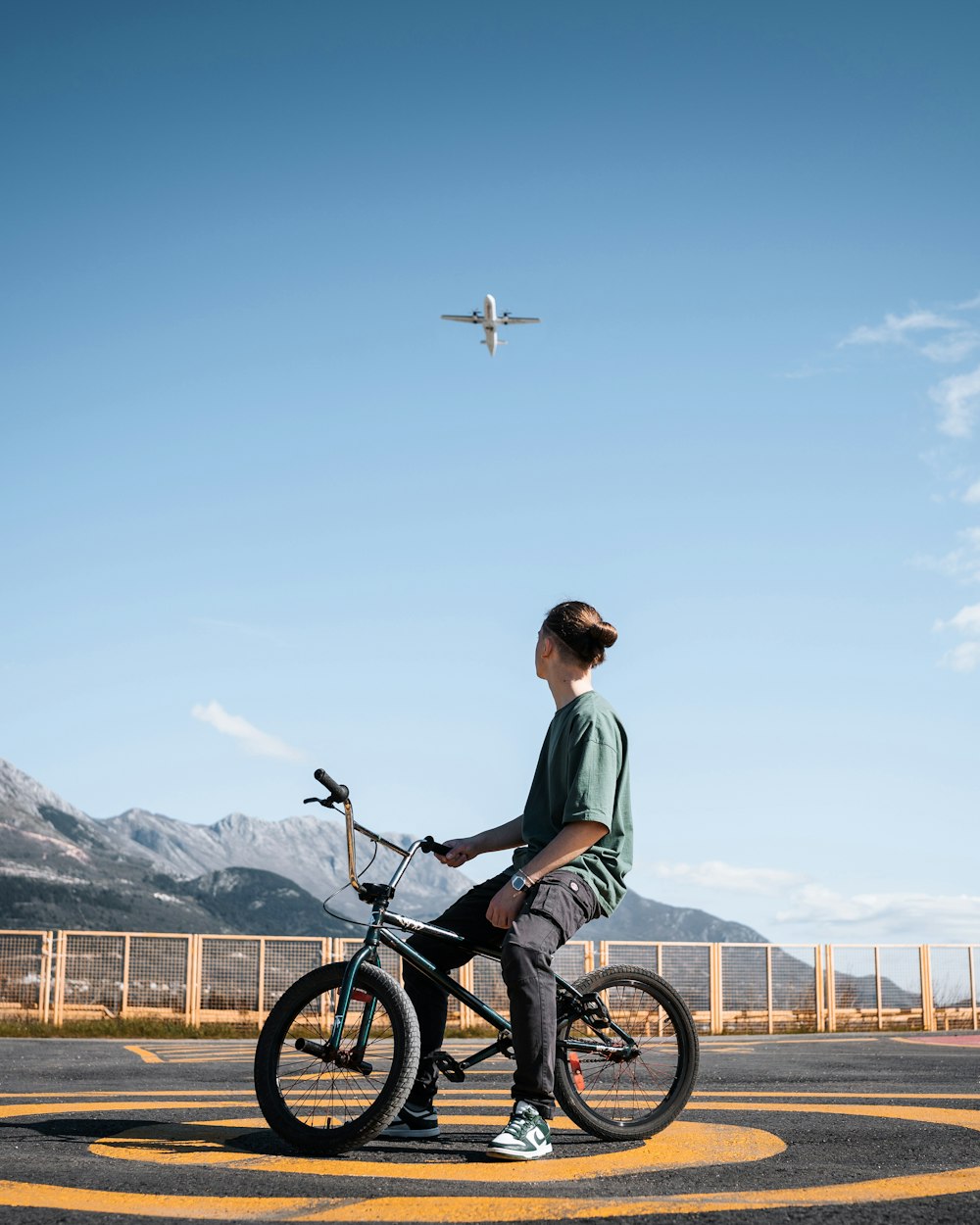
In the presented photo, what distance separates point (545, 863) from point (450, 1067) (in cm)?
74

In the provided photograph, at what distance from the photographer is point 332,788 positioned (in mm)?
4137

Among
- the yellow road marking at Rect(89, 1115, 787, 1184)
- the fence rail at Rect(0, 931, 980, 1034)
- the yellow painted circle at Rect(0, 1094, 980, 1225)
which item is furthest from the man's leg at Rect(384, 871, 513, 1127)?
the fence rail at Rect(0, 931, 980, 1034)

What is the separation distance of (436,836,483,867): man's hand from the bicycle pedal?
2.10 ft

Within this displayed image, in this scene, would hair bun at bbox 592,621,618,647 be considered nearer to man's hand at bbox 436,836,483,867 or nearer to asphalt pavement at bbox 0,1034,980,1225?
man's hand at bbox 436,836,483,867

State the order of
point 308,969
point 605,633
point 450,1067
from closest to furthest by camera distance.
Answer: point 450,1067 → point 605,633 → point 308,969

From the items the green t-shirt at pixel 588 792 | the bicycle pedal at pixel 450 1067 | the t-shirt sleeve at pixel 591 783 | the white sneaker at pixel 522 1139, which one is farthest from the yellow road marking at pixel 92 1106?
the t-shirt sleeve at pixel 591 783

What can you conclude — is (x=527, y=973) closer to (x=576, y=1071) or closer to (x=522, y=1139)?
(x=522, y=1139)

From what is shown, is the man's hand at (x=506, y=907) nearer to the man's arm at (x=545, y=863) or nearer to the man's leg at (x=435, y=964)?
the man's arm at (x=545, y=863)

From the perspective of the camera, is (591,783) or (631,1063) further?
(631,1063)

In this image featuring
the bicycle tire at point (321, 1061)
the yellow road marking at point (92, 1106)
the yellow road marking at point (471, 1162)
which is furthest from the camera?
the yellow road marking at point (92, 1106)

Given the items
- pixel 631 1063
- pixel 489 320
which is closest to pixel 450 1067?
pixel 631 1063

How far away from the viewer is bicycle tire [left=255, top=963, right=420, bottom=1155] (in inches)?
152

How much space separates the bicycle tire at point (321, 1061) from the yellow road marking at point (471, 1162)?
5.9 inches

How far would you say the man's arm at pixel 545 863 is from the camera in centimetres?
405
